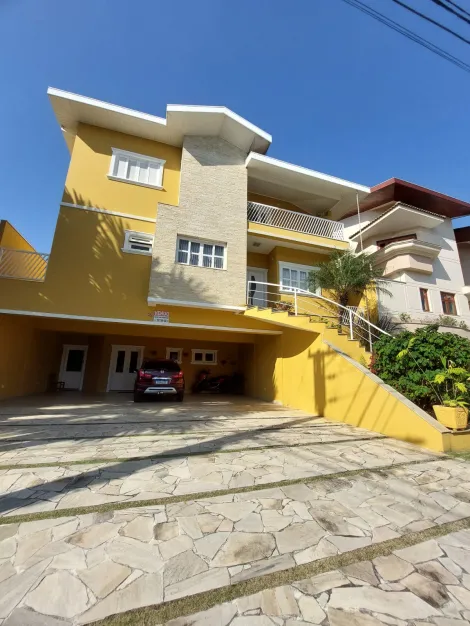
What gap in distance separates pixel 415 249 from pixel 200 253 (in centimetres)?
1038

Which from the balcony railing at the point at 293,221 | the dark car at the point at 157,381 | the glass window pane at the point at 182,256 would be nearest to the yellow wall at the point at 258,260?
the balcony railing at the point at 293,221

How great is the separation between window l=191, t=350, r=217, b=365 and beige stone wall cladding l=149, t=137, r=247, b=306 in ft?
19.6

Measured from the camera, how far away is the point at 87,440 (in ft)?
17.1

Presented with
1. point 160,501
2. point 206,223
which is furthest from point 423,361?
point 206,223

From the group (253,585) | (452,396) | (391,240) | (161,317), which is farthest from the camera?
(391,240)

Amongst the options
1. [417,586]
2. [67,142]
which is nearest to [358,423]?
[417,586]

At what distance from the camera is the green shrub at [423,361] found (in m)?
5.96

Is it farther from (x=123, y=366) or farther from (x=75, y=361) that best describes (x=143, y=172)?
(x=75, y=361)

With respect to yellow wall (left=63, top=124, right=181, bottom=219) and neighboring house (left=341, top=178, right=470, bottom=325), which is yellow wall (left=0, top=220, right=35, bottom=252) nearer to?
yellow wall (left=63, top=124, right=181, bottom=219)

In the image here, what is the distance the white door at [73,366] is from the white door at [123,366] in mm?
1691

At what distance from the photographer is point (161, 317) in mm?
9875

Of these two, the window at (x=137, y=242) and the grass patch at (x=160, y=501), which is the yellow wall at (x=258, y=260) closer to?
the window at (x=137, y=242)

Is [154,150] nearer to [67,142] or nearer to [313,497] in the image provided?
[67,142]

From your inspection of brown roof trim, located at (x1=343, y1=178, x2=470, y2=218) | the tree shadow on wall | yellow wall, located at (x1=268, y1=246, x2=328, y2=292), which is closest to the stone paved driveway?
the tree shadow on wall
